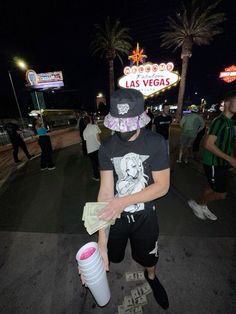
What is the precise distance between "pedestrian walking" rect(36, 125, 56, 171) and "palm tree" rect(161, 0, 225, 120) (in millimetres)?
18427

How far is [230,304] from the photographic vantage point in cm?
179

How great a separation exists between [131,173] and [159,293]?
5.15 ft

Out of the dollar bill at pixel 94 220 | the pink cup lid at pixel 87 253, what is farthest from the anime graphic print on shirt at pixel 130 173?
the pink cup lid at pixel 87 253

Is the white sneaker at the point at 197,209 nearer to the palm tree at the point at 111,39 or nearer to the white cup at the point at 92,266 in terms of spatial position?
the white cup at the point at 92,266

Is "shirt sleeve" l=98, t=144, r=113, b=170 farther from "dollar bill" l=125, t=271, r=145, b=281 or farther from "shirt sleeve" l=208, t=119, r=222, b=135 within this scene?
"shirt sleeve" l=208, t=119, r=222, b=135

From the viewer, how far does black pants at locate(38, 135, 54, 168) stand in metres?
5.75

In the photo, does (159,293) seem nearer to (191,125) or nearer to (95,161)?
(95,161)

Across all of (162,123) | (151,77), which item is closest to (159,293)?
(162,123)

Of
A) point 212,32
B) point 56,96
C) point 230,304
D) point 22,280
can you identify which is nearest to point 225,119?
point 230,304

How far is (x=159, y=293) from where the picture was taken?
1882mm

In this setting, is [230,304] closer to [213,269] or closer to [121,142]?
[213,269]

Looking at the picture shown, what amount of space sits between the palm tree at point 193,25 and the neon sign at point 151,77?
32.7ft

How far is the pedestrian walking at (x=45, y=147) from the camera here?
18.5 feet

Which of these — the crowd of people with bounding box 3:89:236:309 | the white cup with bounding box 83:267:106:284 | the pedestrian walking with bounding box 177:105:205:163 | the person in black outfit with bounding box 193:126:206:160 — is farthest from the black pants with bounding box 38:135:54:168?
the person in black outfit with bounding box 193:126:206:160
